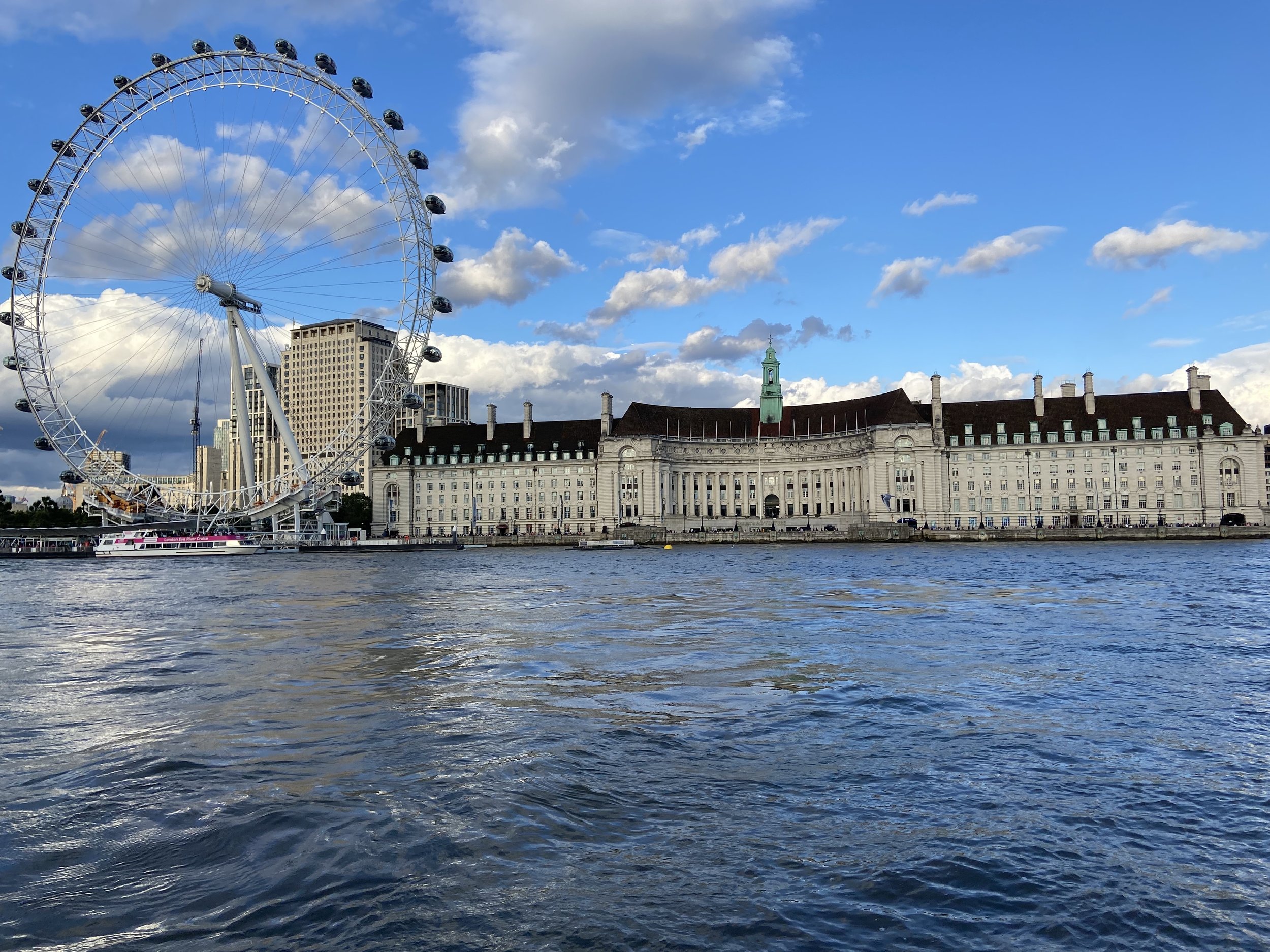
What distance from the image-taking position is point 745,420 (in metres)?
169

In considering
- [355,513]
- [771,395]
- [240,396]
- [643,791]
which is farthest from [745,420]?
[643,791]

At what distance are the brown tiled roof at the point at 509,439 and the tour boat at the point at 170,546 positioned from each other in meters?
58.0

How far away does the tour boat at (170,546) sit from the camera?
10006 centimetres

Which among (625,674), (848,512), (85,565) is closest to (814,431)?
(848,512)

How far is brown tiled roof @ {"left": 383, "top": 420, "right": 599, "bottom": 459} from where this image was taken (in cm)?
16000

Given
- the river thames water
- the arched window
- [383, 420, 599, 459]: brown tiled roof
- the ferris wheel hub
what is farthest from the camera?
[383, 420, 599, 459]: brown tiled roof

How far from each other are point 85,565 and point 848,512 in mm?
106447

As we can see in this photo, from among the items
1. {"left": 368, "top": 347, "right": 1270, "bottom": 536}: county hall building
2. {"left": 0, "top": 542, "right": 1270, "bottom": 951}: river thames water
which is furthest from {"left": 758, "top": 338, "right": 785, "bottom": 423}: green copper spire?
{"left": 0, "top": 542, "right": 1270, "bottom": 951}: river thames water

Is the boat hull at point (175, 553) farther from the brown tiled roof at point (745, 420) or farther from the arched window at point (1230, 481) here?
the arched window at point (1230, 481)

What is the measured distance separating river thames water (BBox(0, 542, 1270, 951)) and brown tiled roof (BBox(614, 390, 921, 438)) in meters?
131

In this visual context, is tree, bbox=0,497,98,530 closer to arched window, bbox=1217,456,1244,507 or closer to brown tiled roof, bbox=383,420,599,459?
brown tiled roof, bbox=383,420,599,459

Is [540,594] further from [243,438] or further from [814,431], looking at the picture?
[814,431]

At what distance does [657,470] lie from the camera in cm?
15488

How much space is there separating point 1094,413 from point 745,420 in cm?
5601
